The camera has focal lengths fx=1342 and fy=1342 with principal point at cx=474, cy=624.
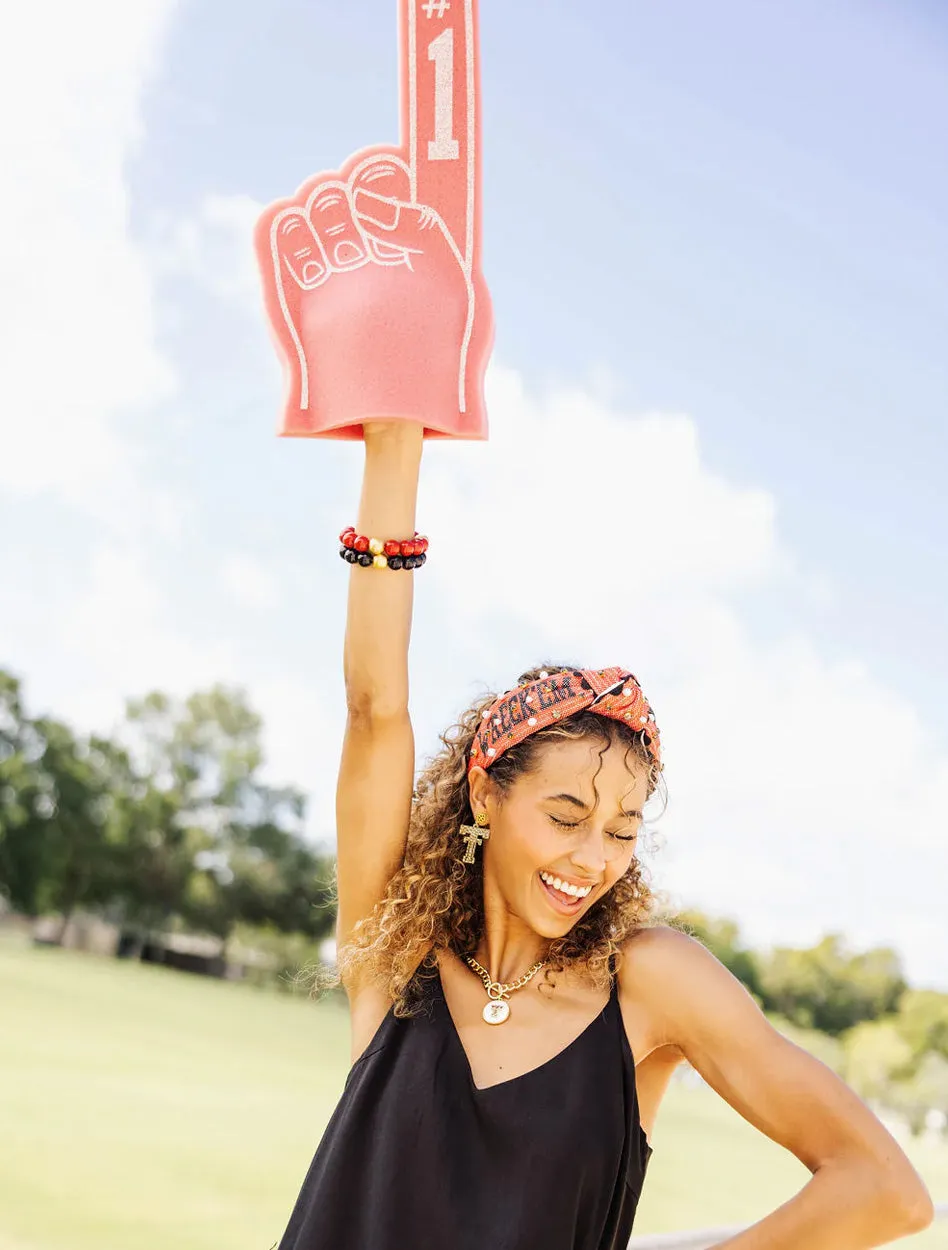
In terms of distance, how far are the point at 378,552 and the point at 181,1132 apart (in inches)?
500

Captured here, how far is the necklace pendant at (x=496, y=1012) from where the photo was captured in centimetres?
199

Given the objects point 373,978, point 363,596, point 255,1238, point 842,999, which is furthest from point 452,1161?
point 842,999

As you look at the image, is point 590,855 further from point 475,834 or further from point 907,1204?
point 907,1204

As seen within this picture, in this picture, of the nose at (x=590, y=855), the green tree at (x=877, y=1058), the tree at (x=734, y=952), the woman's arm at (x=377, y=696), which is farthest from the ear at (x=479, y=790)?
the tree at (x=734, y=952)

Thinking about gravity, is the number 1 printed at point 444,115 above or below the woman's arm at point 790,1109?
above

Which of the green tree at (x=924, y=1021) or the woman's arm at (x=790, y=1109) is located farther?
the green tree at (x=924, y=1021)

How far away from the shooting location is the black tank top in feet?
5.95

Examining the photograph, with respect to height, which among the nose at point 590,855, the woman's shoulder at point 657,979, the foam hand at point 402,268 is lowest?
the woman's shoulder at point 657,979

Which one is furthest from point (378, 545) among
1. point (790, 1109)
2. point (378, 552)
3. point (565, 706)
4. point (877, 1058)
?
point (877, 1058)

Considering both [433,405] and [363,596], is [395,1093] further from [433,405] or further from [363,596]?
[433,405]

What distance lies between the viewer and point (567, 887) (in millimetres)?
1972

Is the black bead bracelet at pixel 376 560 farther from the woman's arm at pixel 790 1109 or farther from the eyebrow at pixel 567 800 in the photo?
the woman's arm at pixel 790 1109

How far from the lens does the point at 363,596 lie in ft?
6.89

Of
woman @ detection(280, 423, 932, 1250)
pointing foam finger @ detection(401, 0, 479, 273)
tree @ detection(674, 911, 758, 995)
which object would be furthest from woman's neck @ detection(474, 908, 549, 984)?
tree @ detection(674, 911, 758, 995)
